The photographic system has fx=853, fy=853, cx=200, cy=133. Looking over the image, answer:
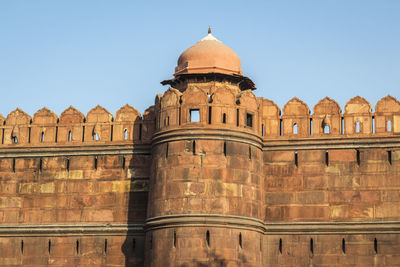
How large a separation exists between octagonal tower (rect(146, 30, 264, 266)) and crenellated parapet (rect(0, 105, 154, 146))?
1.39m

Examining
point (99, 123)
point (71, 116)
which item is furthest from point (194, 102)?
point (71, 116)

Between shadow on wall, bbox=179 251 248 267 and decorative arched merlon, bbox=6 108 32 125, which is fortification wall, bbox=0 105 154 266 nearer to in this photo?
decorative arched merlon, bbox=6 108 32 125

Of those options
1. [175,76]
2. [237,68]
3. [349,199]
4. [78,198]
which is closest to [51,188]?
[78,198]

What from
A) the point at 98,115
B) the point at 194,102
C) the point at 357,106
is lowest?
the point at 98,115

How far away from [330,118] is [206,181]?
17.5 feet

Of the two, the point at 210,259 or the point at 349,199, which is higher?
the point at 349,199

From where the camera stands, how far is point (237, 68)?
32.7m

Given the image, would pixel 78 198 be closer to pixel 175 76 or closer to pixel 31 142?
pixel 31 142

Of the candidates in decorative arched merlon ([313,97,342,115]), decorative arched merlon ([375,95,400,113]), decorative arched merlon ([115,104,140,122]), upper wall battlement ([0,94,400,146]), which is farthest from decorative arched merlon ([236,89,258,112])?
decorative arched merlon ([375,95,400,113])

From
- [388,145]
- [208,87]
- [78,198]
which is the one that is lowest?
[78,198]

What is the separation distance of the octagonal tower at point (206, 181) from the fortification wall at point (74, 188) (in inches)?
55.7

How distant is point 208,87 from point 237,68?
1638mm

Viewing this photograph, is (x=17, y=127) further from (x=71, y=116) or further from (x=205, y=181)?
(x=205, y=181)

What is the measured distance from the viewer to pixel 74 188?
32.0 m
